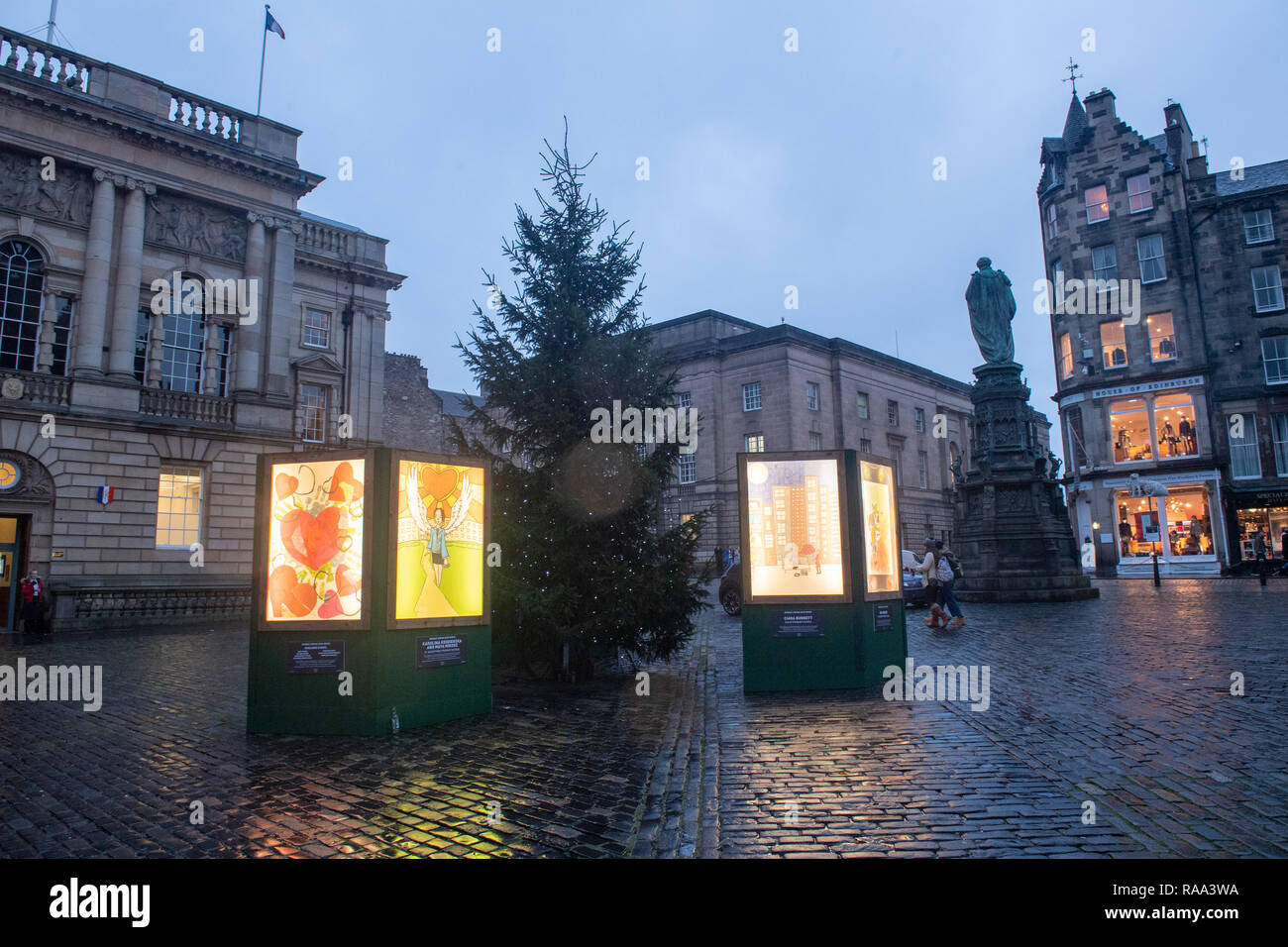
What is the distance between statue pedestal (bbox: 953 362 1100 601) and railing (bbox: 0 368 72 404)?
90.4 ft

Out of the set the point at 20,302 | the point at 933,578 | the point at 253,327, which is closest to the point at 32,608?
the point at 20,302

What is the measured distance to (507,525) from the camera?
10289 mm

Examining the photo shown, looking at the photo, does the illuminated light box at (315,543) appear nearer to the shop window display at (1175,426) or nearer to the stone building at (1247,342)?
the stone building at (1247,342)

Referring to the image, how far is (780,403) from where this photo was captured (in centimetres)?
4981

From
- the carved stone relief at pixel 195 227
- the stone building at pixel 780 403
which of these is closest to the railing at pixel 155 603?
the carved stone relief at pixel 195 227

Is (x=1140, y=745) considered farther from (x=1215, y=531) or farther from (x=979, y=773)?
(x=1215, y=531)

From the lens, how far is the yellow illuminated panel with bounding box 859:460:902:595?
31.9 ft

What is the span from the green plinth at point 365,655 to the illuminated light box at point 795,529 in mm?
3853

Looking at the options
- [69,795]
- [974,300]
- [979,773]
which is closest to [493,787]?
[69,795]

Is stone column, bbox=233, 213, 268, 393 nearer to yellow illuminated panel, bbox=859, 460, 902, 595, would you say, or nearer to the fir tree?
the fir tree

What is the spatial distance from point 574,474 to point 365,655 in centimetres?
413

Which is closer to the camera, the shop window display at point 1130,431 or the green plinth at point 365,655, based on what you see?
the green plinth at point 365,655

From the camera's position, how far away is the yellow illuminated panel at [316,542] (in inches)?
293
